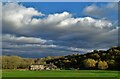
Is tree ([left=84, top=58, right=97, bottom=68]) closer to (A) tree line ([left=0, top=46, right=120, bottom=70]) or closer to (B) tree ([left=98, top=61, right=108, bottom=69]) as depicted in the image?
(A) tree line ([left=0, top=46, right=120, bottom=70])

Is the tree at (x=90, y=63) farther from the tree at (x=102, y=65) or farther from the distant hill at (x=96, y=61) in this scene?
the tree at (x=102, y=65)

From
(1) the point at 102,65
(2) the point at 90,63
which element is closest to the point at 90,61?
(2) the point at 90,63

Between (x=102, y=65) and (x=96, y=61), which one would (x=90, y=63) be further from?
(x=102, y=65)

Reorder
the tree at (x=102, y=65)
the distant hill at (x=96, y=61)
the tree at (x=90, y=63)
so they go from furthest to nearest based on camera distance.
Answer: the tree at (x=90, y=63), the distant hill at (x=96, y=61), the tree at (x=102, y=65)

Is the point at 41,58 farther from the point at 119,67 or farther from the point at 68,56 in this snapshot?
the point at 119,67

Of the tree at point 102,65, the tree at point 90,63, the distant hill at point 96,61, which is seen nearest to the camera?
the tree at point 102,65

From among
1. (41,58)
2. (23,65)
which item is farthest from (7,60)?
(41,58)

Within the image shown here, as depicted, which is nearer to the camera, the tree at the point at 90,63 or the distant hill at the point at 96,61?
the distant hill at the point at 96,61

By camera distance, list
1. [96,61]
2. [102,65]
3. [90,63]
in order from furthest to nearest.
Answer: [96,61] < [90,63] < [102,65]

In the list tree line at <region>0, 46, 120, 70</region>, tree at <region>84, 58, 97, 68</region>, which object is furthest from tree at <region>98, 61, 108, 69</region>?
tree at <region>84, 58, 97, 68</region>

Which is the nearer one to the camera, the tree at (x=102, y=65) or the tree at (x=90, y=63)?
the tree at (x=102, y=65)

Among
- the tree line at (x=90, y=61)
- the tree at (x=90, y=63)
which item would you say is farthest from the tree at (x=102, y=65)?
the tree at (x=90, y=63)

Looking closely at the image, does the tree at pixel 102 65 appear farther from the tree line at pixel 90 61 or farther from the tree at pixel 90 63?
the tree at pixel 90 63

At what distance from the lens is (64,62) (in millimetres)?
125125
